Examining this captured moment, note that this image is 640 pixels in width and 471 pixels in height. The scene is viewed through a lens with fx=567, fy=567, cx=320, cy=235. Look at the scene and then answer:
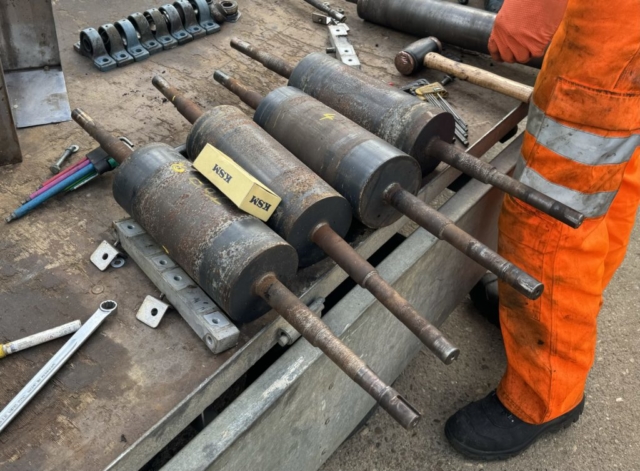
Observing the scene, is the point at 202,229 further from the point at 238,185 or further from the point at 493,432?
the point at 493,432

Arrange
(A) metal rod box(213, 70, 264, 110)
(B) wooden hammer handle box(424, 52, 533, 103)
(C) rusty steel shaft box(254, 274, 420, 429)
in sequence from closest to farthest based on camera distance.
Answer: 1. (C) rusty steel shaft box(254, 274, 420, 429)
2. (A) metal rod box(213, 70, 264, 110)
3. (B) wooden hammer handle box(424, 52, 533, 103)

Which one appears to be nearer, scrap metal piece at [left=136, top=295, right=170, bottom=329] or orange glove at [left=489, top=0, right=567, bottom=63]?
scrap metal piece at [left=136, top=295, right=170, bottom=329]

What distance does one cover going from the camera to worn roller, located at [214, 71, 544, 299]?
5.21 feet

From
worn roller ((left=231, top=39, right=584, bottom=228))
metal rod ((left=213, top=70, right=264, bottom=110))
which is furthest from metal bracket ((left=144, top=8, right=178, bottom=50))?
worn roller ((left=231, top=39, right=584, bottom=228))

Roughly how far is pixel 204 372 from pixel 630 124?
1413 millimetres

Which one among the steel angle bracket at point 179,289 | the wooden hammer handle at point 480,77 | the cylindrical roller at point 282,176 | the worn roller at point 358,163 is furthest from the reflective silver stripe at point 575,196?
the steel angle bracket at point 179,289

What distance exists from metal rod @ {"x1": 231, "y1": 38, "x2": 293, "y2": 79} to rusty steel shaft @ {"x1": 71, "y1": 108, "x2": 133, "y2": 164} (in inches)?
29.6

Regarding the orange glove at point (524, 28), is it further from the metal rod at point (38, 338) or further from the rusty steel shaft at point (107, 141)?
the metal rod at point (38, 338)

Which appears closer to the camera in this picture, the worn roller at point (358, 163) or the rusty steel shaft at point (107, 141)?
the worn roller at point (358, 163)

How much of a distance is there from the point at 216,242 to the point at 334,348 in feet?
1.33

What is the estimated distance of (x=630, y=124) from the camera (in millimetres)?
1688

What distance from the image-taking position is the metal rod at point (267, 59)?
7.45 ft

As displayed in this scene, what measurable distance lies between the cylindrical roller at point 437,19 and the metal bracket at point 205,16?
0.74 m

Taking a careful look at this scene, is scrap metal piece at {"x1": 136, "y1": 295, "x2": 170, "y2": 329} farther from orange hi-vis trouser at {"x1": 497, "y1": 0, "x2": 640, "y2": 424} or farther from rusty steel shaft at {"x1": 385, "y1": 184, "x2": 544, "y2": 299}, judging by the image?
orange hi-vis trouser at {"x1": 497, "y1": 0, "x2": 640, "y2": 424}
